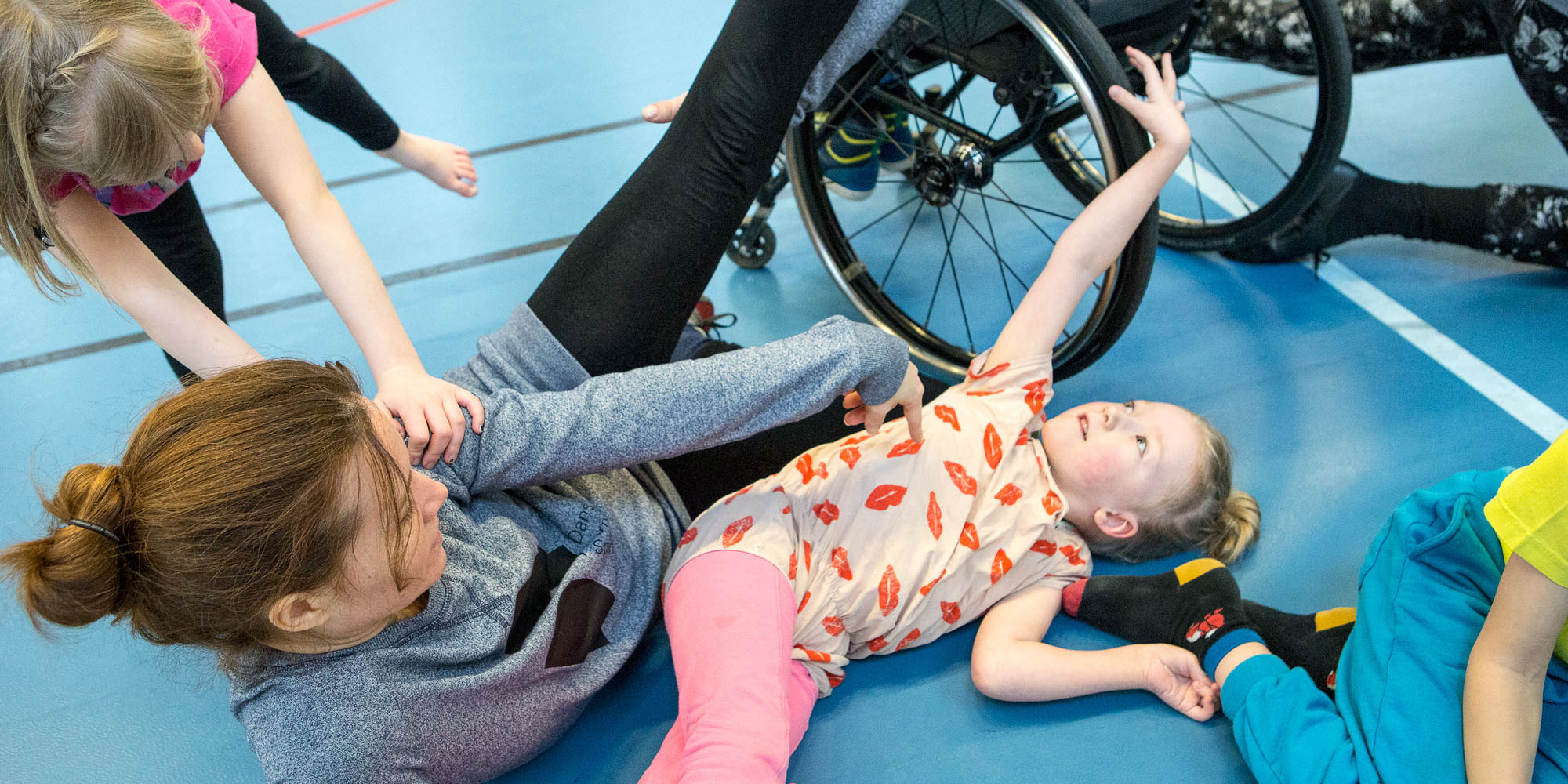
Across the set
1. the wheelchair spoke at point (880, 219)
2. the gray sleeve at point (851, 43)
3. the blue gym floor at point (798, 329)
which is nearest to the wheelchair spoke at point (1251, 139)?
the blue gym floor at point (798, 329)

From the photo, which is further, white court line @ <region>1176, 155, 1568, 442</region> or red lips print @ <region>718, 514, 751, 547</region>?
white court line @ <region>1176, 155, 1568, 442</region>

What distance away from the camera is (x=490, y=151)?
8.42 ft

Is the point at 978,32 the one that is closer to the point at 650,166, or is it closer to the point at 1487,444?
the point at 650,166

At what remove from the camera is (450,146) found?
1.92 m

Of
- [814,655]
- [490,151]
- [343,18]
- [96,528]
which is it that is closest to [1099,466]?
[814,655]

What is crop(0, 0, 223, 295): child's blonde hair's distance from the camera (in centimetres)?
90

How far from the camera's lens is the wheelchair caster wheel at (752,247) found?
6.67ft

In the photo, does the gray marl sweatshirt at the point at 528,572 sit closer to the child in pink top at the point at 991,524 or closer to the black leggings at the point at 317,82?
the child in pink top at the point at 991,524

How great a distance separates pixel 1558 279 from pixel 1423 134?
0.59 m

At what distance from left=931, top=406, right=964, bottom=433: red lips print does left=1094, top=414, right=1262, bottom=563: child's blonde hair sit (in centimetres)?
28

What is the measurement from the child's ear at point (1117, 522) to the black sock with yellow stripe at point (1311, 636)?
16cm

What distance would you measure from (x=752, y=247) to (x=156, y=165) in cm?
120

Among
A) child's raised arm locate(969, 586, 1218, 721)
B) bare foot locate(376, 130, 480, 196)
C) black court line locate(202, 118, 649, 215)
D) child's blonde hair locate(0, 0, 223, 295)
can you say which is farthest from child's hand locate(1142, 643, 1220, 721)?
black court line locate(202, 118, 649, 215)

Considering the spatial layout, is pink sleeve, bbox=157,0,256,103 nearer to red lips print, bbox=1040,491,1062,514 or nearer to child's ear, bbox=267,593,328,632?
child's ear, bbox=267,593,328,632
